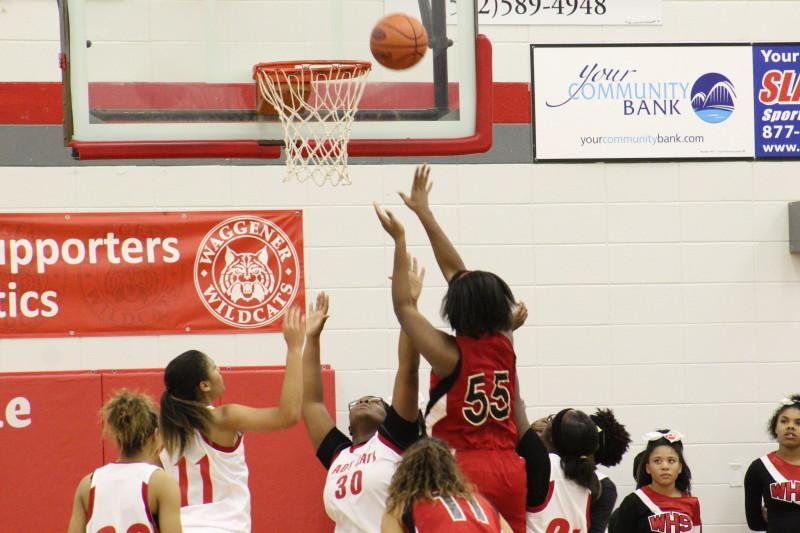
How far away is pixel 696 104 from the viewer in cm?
793

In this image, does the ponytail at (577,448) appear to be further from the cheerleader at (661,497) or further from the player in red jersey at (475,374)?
the cheerleader at (661,497)

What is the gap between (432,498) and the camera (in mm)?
3902

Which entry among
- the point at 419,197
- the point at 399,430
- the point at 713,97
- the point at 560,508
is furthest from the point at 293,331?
the point at 713,97

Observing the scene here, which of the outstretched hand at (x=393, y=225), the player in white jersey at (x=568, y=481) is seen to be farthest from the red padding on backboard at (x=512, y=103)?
the outstretched hand at (x=393, y=225)

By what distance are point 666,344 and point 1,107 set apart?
462 cm

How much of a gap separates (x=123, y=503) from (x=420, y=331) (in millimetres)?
1303

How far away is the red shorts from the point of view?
4055 millimetres

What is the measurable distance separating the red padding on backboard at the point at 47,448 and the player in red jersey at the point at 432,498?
145 inches

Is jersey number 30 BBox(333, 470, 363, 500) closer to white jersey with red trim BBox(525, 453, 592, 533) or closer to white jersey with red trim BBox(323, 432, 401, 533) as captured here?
white jersey with red trim BBox(323, 432, 401, 533)

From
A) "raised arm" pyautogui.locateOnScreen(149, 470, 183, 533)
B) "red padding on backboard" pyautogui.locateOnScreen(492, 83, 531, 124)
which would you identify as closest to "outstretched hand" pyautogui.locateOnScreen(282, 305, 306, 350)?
"raised arm" pyautogui.locateOnScreen(149, 470, 183, 533)

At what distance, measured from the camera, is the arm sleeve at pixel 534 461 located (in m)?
4.36

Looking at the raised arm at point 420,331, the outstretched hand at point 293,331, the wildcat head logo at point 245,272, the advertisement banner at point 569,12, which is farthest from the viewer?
the advertisement banner at point 569,12

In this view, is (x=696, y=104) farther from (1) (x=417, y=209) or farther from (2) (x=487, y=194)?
(1) (x=417, y=209)

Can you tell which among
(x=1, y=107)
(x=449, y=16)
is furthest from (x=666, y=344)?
(x=1, y=107)
